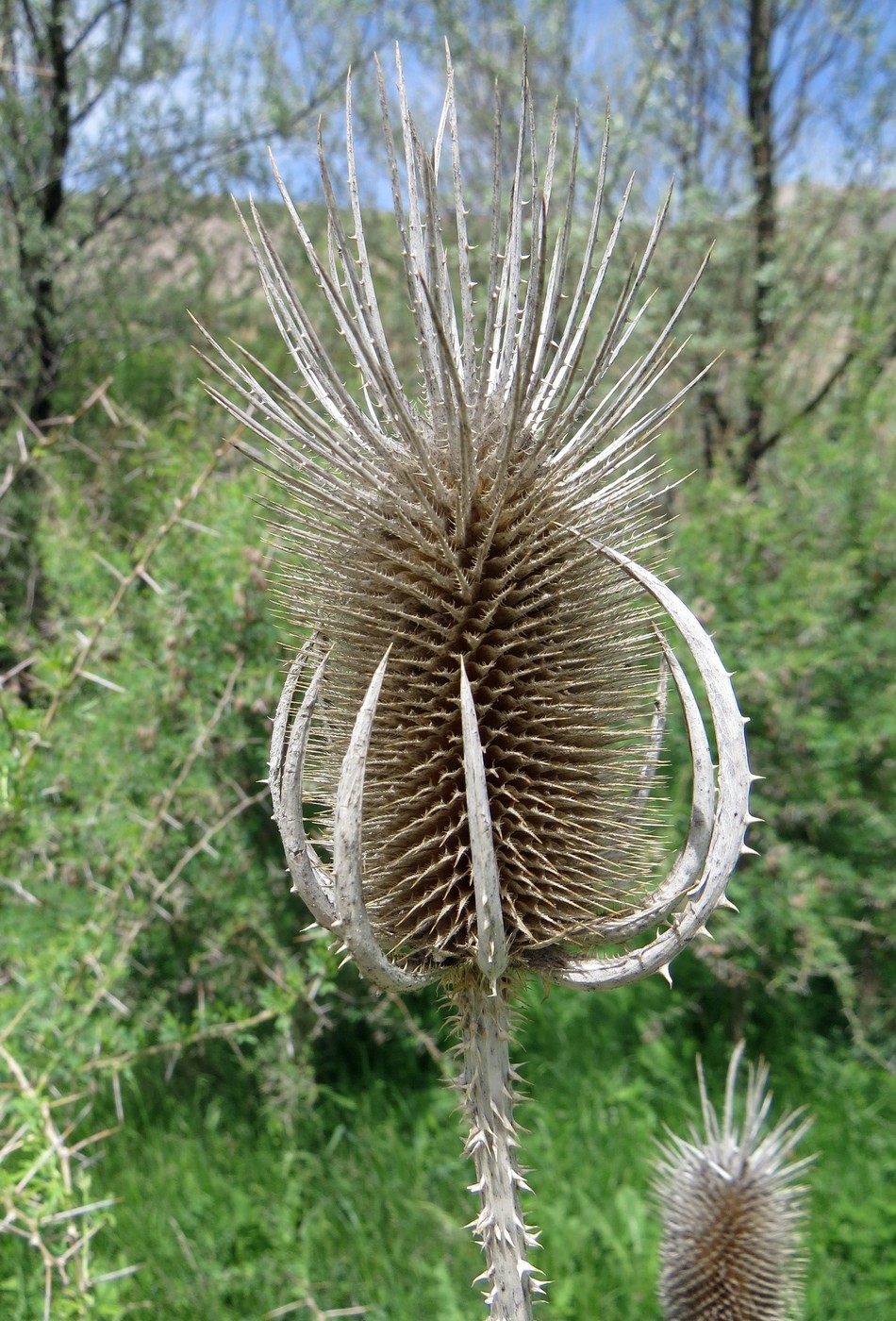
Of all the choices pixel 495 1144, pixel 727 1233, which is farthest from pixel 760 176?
pixel 495 1144

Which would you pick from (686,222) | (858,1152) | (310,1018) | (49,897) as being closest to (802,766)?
(858,1152)

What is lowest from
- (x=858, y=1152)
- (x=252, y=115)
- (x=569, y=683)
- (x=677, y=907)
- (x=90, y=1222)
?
(x=858, y=1152)

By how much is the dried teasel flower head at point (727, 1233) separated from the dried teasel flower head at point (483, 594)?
812 mm

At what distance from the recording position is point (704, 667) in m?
1.33

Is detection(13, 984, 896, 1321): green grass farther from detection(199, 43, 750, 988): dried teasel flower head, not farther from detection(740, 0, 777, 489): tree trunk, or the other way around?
detection(740, 0, 777, 489): tree trunk

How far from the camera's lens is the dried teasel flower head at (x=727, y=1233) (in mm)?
2100

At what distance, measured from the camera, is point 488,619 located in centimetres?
151

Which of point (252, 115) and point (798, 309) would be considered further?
point (798, 309)

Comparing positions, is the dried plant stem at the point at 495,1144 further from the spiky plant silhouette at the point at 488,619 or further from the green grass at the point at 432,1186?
the green grass at the point at 432,1186

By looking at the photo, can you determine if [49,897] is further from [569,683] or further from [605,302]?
[605,302]

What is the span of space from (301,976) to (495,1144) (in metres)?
1.96

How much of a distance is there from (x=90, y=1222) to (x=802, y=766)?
327cm

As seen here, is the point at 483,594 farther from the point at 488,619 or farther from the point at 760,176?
the point at 760,176

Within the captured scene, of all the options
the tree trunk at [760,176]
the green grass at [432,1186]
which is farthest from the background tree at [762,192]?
the green grass at [432,1186]
